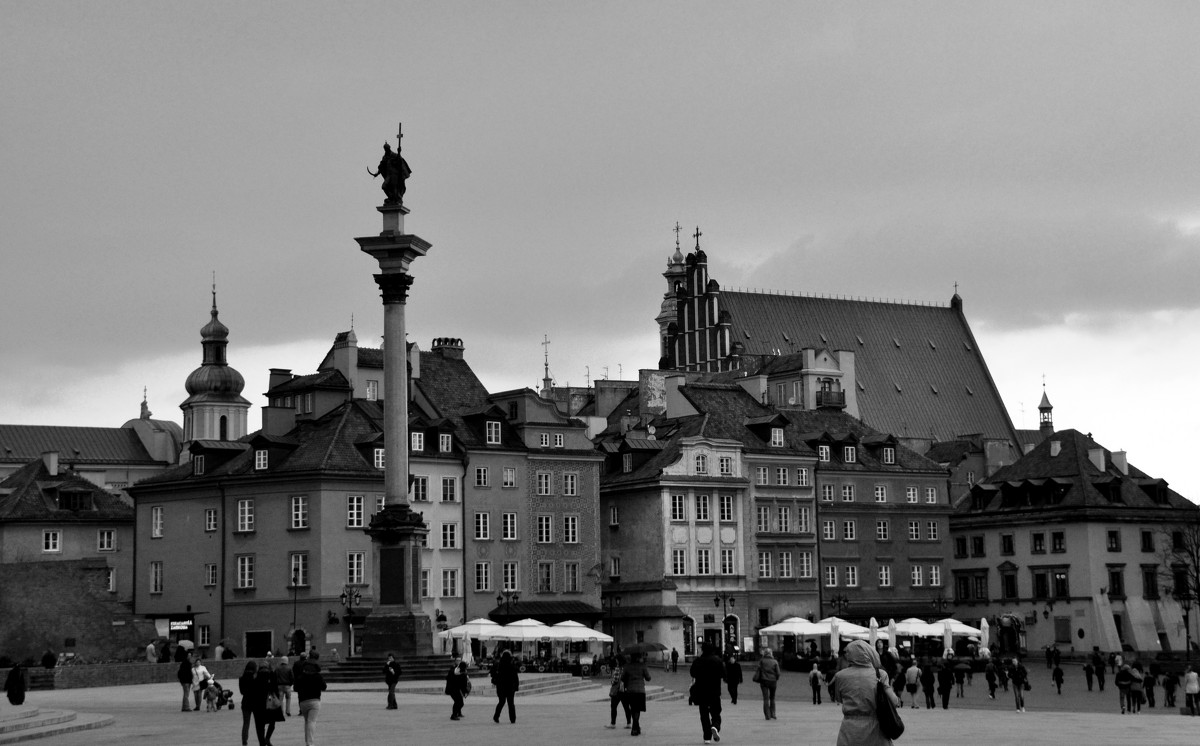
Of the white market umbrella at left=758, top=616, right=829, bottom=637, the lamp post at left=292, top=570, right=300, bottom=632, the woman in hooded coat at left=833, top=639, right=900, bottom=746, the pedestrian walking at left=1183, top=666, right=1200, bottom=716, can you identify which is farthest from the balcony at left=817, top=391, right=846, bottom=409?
the woman in hooded coat at left=833, top=639, right=900, bottom=746

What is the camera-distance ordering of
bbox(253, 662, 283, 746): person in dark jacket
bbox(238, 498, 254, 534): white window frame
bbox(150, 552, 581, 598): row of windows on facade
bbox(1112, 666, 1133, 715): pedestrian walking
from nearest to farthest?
bbox(253, 662, 283, 746): person in dark jacket → bbox(1112, 666, 1133, 715): pedestrian walking → bbox(150, 552, 581, 598): row of windows on facade → bbox(238, 498, 254, 534): white window frame

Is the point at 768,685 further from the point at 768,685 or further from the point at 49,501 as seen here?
the point at 49,501

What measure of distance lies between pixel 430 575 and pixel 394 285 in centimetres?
3030

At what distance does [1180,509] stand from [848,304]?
1513 inches

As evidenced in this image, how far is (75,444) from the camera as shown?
164m

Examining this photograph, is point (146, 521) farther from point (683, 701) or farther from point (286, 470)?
point (683, 701)

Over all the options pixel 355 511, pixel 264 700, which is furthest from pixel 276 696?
pixel 355 511

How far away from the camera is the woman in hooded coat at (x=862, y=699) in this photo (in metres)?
19.6

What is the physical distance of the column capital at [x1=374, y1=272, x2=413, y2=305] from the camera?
6431 centimetres

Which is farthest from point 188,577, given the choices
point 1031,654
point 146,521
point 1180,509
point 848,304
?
point 848,304

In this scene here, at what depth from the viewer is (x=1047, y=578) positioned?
110 meters

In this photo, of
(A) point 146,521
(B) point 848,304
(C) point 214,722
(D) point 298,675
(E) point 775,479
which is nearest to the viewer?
(D) point 298,675

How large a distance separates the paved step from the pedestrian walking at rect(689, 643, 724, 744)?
14.1 m

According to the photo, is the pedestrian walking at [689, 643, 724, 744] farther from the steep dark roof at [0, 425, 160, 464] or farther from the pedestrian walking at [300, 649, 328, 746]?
the steep dark roof at [0, 425, 160, 464]
